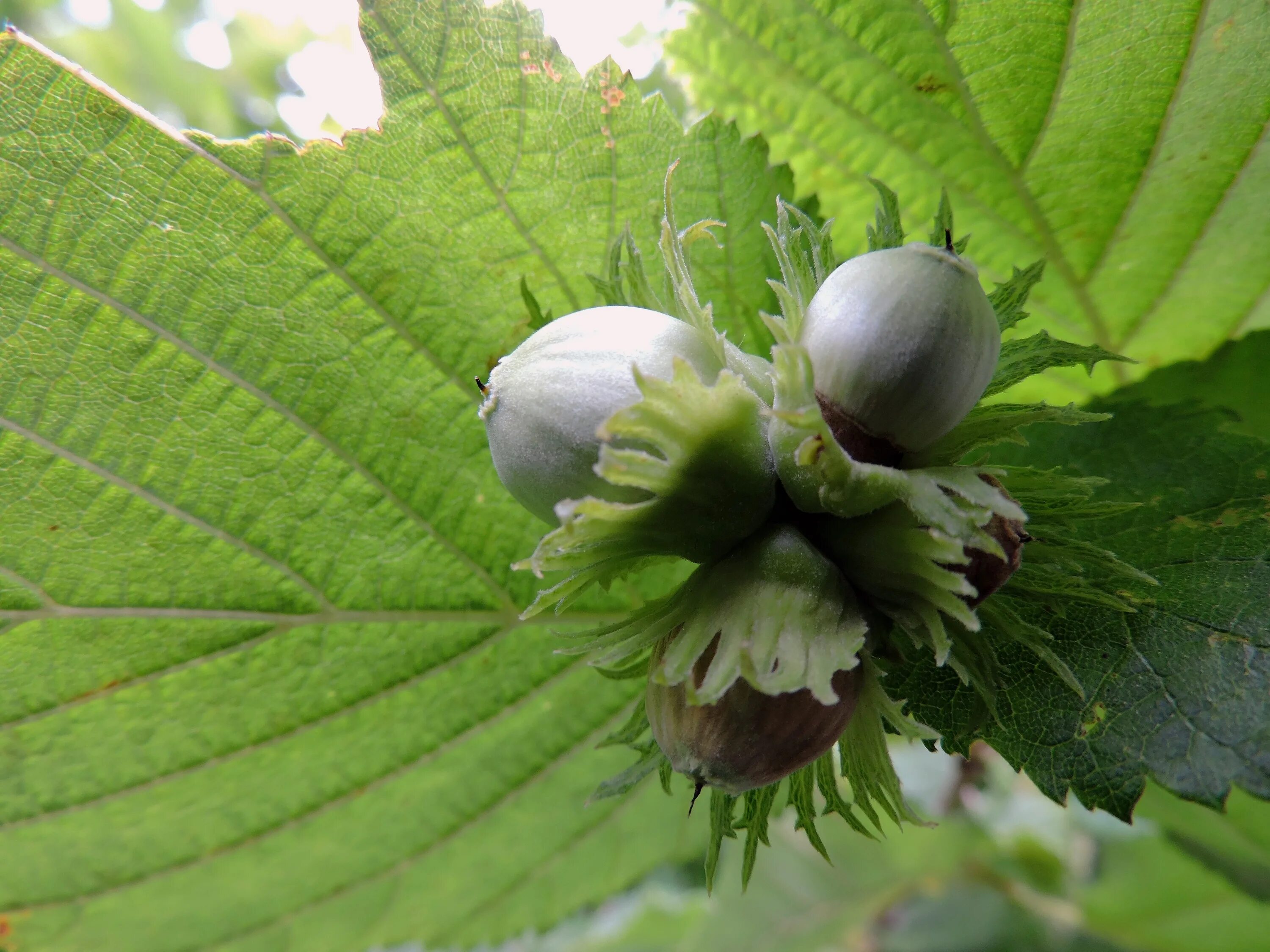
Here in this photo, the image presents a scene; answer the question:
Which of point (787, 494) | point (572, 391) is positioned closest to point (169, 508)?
point (572, 391)

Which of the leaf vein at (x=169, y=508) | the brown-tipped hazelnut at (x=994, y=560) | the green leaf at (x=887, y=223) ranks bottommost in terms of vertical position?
the brown-tipped hazelnut at (x=994, y=560)

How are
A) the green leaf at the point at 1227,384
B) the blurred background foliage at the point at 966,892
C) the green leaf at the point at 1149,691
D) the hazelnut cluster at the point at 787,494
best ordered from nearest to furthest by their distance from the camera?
1. the hazelnut cluster at the point at 787,494
2. the green leaf at the point at 1149,691
3. the green leaf at the point at 1227,384
4. the blurred background foliage at the point at 966,892

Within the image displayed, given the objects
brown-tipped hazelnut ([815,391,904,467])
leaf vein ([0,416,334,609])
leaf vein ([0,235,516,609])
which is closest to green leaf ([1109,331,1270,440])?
brown-tipped hazelnut ([815,391,904,467])

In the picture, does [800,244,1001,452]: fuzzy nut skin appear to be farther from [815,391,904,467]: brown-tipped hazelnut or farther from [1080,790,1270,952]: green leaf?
[1080,790,1270,952]: green leaf

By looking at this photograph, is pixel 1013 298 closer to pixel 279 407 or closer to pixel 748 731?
pixel 748 731

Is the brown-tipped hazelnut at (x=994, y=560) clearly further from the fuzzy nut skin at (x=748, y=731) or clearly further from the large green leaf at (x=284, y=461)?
the large green leaf at (x=284, y=461)

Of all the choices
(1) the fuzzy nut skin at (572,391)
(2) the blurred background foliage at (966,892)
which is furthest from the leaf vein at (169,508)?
(2) the blurred background foliage at (966,892)
